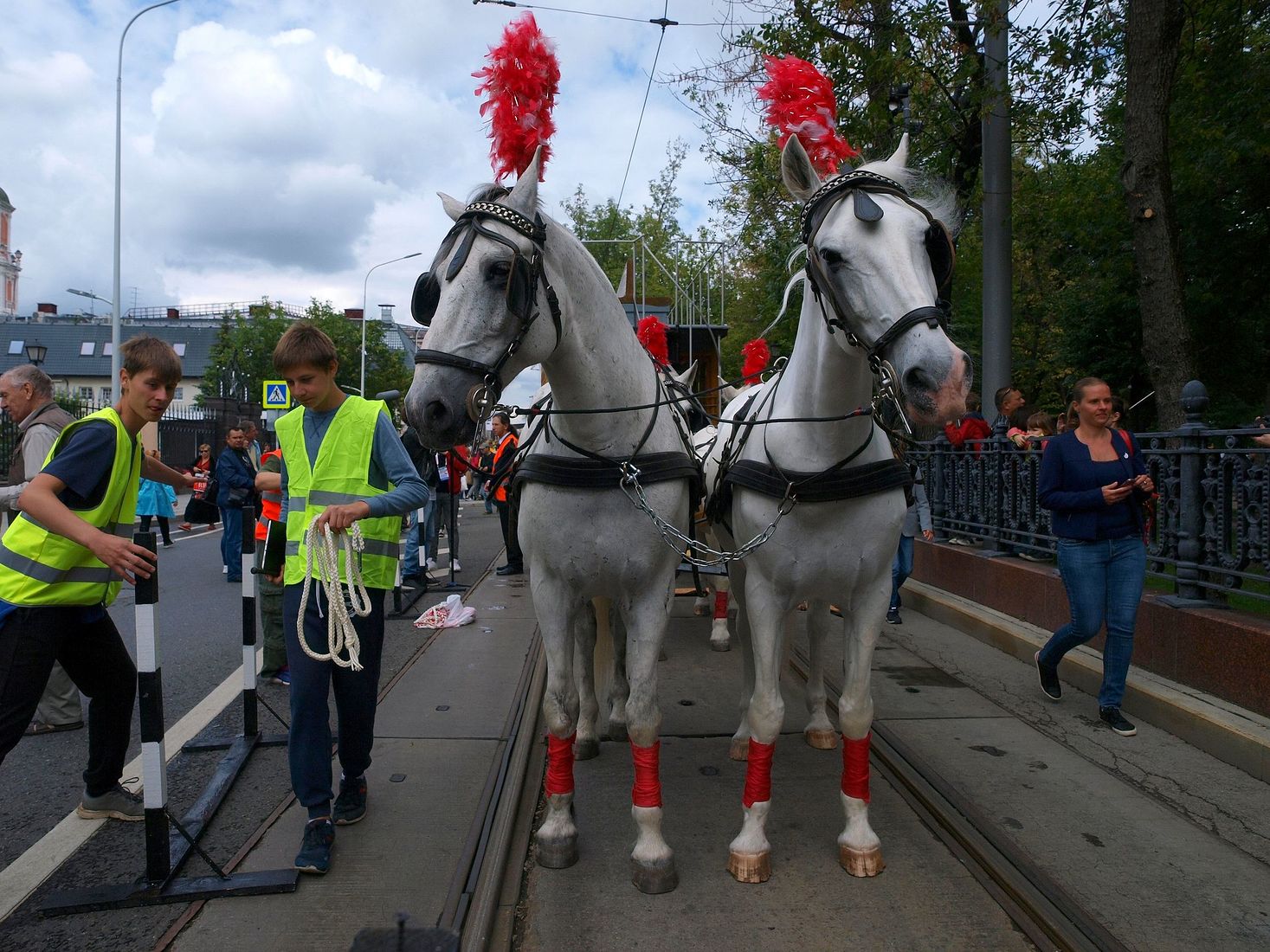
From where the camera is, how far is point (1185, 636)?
509 cm

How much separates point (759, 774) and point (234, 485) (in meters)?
5.94

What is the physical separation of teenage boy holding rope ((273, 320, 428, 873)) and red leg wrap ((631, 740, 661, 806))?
115 centimetres

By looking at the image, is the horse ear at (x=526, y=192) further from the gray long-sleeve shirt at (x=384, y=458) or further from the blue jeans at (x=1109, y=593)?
the blue jeans at (x=1109, y=593)

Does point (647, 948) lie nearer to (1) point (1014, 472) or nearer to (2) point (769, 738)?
(2) point (769, 738)

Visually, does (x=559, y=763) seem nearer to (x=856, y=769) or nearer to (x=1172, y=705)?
(x=856, y=769)

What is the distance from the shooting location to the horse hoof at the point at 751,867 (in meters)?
3.24

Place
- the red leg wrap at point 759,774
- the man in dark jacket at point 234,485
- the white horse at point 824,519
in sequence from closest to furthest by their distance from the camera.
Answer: the white horse at point 824,519, the red leg wrap at point 759,774, the man in dark jacket at point 234,485

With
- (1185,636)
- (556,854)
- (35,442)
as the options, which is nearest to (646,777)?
(556,854)

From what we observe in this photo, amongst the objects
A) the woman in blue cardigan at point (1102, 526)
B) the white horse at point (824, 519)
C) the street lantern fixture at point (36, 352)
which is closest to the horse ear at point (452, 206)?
the white horse at point (824, 519)

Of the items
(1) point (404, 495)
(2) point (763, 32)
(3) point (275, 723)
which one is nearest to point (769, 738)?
(1) point (404, 495)

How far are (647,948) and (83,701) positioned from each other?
476cm

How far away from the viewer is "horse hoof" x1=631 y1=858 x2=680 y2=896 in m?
3.17

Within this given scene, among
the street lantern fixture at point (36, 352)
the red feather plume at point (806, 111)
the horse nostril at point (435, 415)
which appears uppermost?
the street lantern fixture at point (36, 352)

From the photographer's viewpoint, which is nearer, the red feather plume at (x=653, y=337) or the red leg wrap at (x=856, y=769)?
the red leg wrap at (x=856, y=769)
